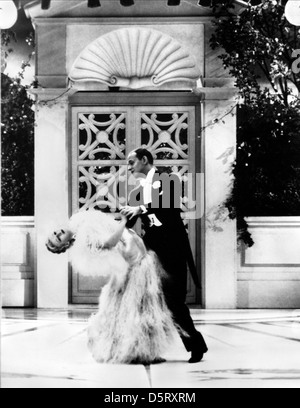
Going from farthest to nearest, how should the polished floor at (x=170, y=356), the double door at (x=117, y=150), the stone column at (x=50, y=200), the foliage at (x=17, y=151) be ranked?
the stone column at (x=50, y=200), the double door at (x=117, y=150), the foliage at (x=17, y=151), the polished floor at (x=170, y=356)

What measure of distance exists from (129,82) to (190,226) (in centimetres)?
102

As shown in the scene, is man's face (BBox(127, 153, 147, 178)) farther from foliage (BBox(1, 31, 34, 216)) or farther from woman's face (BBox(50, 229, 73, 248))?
foliage (BBox(1, 31, 34, 216))

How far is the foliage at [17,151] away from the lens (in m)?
3.86

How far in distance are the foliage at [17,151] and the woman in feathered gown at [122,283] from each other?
965 millimetres

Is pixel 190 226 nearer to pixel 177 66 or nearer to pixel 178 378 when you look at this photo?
pixel 177 66

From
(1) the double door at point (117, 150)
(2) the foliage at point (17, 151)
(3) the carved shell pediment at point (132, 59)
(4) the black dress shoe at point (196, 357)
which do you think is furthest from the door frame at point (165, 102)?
(4) the black dress shoe at point (196, 357)

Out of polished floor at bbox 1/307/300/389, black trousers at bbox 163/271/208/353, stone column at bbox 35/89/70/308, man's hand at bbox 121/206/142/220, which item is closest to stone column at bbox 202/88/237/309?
polished floor at bbox 1/307/300/389

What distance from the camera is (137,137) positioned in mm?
4195

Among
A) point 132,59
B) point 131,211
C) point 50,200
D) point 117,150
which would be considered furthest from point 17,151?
point 131,211

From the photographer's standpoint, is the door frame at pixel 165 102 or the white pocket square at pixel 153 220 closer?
the white pocket square at pixel 153 220

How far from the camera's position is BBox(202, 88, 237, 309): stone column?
14.6ft

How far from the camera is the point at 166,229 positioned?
3.12 metres

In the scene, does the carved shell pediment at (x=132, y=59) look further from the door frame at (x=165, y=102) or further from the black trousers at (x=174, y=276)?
the black trousers at (x=174, y=276)
